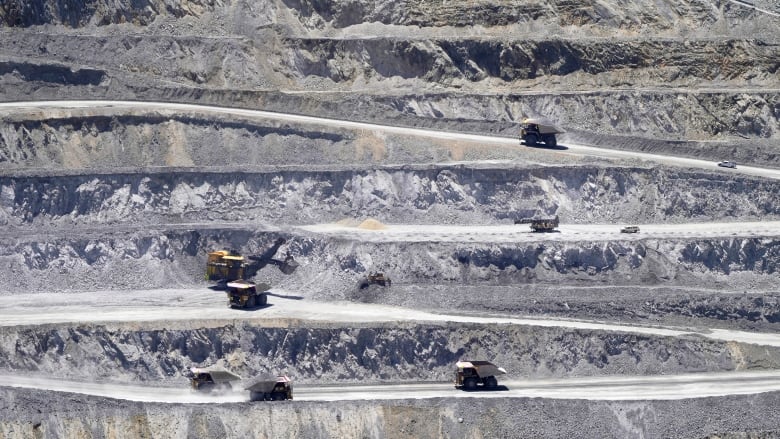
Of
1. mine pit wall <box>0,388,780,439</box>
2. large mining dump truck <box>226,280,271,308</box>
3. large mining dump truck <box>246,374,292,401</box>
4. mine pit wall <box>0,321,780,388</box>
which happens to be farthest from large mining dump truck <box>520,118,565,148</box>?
large mining dump truck <box>246,374,292,401</box>

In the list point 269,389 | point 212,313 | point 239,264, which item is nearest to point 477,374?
point 269,389

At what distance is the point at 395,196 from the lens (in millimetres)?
84188

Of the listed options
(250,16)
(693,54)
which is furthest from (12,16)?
(693,54)

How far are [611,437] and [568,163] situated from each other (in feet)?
86.1

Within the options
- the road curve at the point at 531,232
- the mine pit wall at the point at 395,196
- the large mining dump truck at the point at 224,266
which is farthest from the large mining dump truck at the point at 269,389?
the mine pit wall at the point at 395,196

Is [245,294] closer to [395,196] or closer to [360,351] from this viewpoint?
[360,351]

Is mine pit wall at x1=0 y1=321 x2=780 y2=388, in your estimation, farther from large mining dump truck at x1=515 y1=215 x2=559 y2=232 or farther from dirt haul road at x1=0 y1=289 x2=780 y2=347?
large mining dump truck at x1=515 y1=215 x2=559 y2=232

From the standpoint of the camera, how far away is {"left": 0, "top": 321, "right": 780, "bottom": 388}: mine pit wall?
224 feet

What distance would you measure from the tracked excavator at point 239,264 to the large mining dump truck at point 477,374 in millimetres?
14681

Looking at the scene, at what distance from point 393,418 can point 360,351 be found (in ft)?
23.7

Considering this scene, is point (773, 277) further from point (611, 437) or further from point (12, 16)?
point (12, 16)

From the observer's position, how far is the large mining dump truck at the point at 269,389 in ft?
210

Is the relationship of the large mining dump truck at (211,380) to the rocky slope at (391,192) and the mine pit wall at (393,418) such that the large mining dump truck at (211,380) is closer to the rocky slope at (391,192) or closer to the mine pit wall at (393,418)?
the rocky slope at (391,192)

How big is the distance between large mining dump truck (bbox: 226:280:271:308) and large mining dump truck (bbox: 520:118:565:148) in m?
22.2
